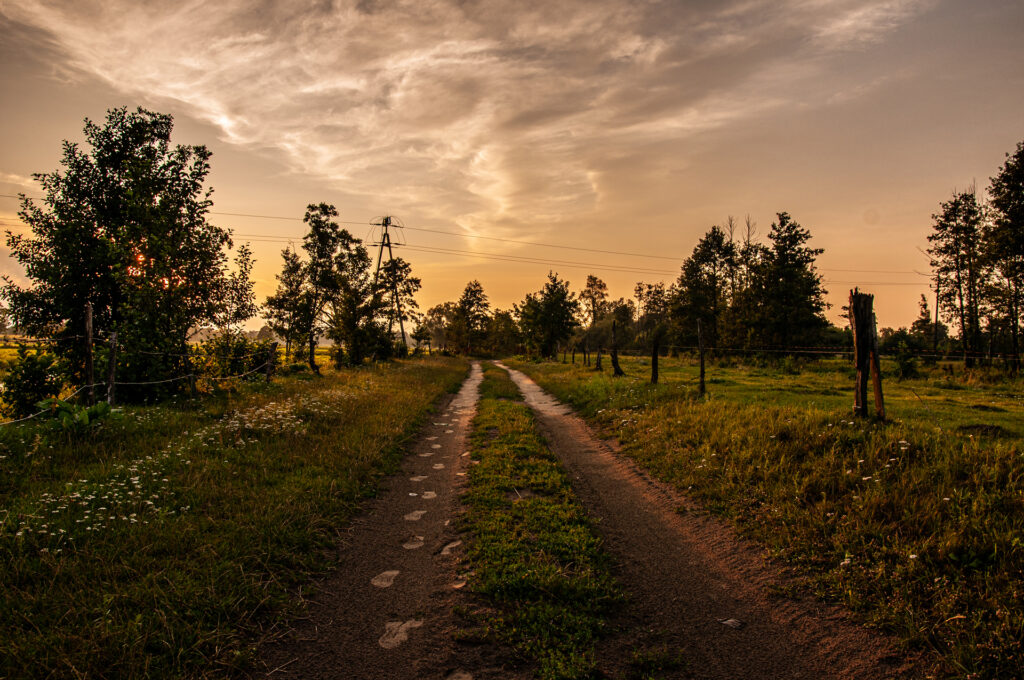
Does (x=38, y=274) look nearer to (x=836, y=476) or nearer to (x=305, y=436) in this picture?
(x=305, y=436)

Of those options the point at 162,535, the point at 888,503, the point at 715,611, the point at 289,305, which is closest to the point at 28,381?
the point at 162,535

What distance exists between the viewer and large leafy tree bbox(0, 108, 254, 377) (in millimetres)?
13617

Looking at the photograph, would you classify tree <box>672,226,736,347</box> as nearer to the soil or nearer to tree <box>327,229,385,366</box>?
tree <box>327,229,385,366</box>

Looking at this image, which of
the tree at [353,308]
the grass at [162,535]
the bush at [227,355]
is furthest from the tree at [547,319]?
the grass at [162,535]

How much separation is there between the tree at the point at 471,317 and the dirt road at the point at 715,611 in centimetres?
7832

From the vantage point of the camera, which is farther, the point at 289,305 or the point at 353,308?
the point at 289,305

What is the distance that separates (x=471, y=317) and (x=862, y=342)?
3231 inches

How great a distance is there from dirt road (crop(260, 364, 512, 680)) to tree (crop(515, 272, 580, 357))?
160 ft

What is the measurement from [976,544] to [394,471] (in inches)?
308

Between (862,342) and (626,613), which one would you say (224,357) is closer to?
(626,613)

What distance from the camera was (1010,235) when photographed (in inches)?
1067

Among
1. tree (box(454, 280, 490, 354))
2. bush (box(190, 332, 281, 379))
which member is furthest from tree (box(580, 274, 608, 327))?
bush (box(190, 332, 281, 379))

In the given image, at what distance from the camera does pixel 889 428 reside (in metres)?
7.23

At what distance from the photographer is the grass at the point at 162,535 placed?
10.1 feet
